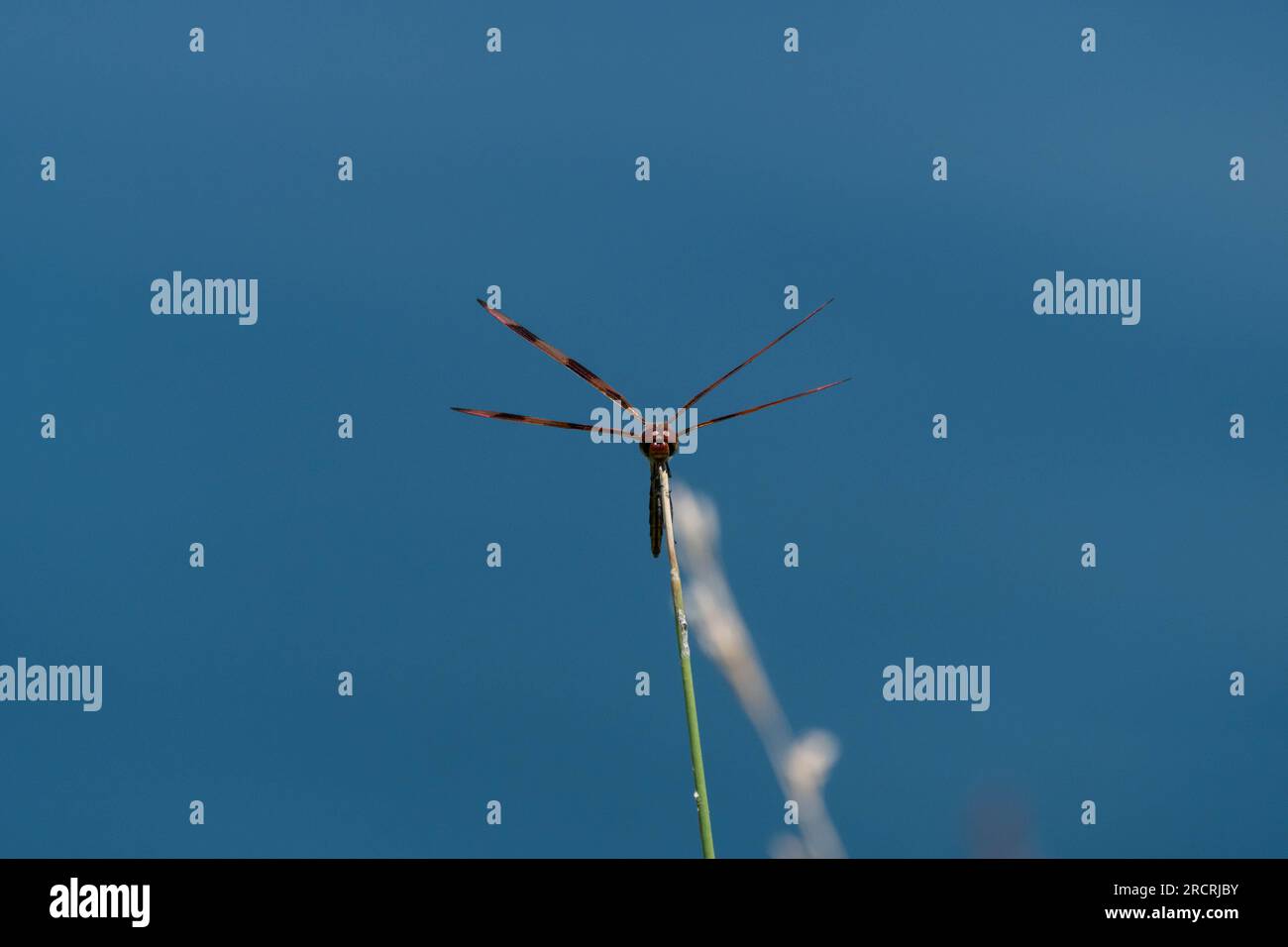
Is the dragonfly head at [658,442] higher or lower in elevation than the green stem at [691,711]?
higher

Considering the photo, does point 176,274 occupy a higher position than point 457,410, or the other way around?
point 176,274

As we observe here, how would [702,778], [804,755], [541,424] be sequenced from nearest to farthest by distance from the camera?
[702,778]
[541,424]
[804,755]

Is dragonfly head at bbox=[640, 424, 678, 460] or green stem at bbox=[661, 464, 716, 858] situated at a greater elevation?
dragonfly head at bbox=[640, 424, 678, 460]
